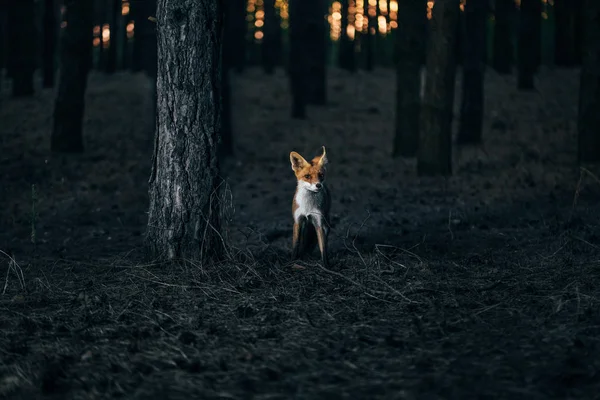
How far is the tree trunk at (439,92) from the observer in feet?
44.3

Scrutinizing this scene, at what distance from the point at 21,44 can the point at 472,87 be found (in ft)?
53.4

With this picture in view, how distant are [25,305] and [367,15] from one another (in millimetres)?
30500

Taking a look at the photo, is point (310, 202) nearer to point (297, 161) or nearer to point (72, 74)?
point (297, 161)

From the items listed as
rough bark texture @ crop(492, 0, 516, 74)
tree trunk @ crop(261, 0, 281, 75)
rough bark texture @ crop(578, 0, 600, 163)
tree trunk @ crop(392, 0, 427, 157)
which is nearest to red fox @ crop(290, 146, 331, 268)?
rough bark texture @ crop(578, 0, 600, 163)

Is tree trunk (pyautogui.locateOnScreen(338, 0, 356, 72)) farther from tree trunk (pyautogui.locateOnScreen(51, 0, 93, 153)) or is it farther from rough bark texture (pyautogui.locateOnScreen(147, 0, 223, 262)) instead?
rough bark texture (pyautogui.locateOnScreen(147, 0, 223, 262))

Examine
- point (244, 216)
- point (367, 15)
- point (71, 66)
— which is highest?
point (367, 15)

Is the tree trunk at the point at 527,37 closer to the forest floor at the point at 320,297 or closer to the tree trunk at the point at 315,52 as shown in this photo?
the tree trunk at the point at 315,52

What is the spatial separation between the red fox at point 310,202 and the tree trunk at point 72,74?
1065cm

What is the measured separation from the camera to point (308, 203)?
7035 millimetres

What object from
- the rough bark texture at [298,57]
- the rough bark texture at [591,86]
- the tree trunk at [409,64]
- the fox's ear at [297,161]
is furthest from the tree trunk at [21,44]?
the fox's ear at [297,161]

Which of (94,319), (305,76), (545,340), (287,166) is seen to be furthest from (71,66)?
(545,340)

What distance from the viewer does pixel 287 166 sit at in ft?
53.4

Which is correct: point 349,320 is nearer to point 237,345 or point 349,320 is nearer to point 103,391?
point 237,345

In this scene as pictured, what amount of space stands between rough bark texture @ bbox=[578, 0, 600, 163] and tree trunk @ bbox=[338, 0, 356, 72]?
19620 millimetres
